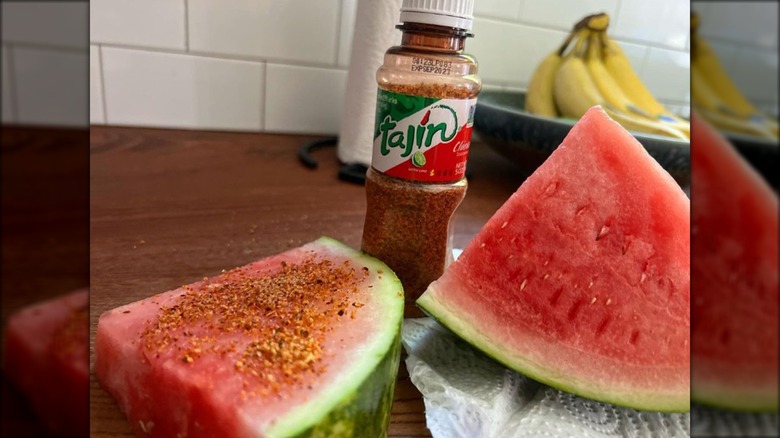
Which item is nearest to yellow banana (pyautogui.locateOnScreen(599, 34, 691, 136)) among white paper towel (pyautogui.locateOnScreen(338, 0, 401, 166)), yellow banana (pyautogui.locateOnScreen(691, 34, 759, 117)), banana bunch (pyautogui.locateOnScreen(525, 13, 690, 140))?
banana bunch (pyautogui.locateOnScreen(525, 13, 690, 140))

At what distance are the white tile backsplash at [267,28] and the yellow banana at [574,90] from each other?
43 centimetres

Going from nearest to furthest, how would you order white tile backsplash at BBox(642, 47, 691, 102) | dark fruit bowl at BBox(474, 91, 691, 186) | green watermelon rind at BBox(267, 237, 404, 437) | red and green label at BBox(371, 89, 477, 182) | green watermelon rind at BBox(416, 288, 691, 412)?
green watermelon rind at BBox(267, 237, 404, 437) → green watermelon rind at BBox(416, 288, 691, 412) → red and green label at BBox(371, 89, 477, 182) → dark fruit bowl at BBox(474, 91, 691, 186) → white tile backsplash at BBox(642, 47, 691, 102)

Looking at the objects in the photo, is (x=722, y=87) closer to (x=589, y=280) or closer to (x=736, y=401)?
(x=736, y=401)

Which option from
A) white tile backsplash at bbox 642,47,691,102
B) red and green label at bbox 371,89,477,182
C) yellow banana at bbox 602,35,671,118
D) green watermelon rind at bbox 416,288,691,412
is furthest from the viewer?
white tile backsplash at bbox 642,47,691,102

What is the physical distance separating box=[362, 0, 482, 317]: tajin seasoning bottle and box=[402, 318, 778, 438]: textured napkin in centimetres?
10

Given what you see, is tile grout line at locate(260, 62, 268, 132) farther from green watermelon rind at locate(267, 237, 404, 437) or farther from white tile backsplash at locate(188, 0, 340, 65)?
green watermelon rind at locate(267, 237, 404, 437)

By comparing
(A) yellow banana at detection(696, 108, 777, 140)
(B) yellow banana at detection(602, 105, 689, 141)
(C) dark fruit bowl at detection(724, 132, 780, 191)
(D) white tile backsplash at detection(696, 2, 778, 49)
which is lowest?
(B) yellow banana at detection(602, 105, 689, 141)

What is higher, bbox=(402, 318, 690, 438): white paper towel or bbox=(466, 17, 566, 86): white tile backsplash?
bbox=(466, 17, 566, 86): white tile backsplash

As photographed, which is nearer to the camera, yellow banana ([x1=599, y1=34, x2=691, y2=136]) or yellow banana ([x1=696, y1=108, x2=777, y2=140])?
yellow banana ([x1=696, y1=108, x2=777, y2=140])

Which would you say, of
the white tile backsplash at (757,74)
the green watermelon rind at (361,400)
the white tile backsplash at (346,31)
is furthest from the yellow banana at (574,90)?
the white tile backsplash at (757,74)

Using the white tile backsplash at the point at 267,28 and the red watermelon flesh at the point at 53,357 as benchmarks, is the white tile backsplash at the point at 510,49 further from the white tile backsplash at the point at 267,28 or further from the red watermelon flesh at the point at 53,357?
the red watermelon flesh at the point at 53,357

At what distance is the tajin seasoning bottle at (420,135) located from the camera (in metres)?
0.55

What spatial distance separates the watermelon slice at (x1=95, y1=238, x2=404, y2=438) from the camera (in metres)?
0.36

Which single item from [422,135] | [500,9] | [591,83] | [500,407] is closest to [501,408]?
[500,407]
